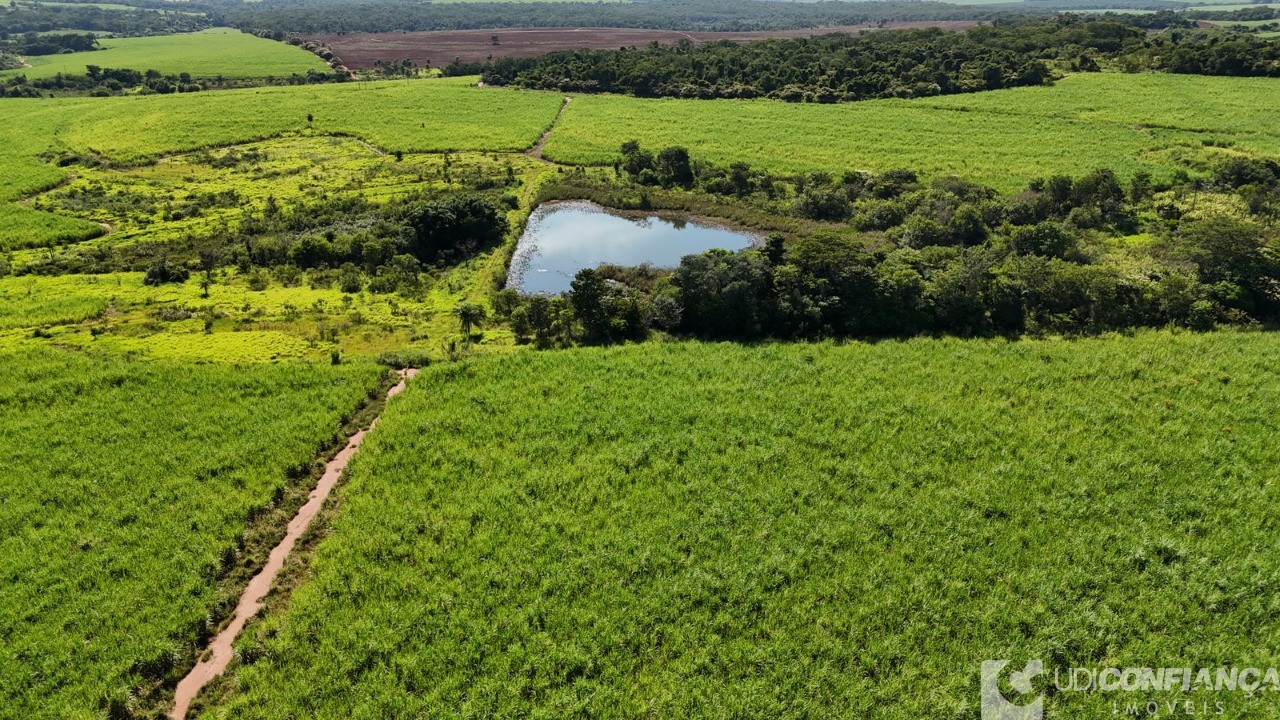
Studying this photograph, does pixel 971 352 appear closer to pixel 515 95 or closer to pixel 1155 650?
pixel 1155 650

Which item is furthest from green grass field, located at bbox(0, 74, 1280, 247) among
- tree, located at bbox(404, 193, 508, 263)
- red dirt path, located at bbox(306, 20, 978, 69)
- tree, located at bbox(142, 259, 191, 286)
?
red dirt path, located at bbox(306, 20, 978, 69)

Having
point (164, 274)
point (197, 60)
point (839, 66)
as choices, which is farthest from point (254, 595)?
point (197, 60)

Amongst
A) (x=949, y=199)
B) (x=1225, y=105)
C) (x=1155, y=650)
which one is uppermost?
(x=1225, y=105)

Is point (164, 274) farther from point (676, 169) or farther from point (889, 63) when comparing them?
point (889, 63)

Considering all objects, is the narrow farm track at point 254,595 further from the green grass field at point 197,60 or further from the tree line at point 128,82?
the green grass field at point 197,60

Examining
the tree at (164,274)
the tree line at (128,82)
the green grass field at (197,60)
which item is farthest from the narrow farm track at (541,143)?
the green grass field at (197,60)

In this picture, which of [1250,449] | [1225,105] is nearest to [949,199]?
[1250,449]

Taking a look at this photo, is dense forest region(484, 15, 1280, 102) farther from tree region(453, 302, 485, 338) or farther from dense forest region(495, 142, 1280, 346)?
tree region(453, 302, 485, 338)
